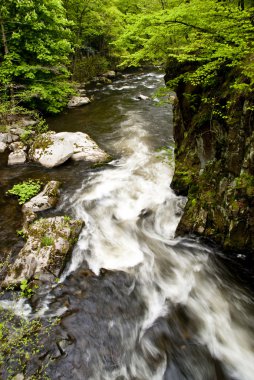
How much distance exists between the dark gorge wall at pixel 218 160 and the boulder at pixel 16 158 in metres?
6.60

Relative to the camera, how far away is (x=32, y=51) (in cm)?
1446

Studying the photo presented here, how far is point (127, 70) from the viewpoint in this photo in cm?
3167

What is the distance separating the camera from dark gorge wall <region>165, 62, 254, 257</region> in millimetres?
5012

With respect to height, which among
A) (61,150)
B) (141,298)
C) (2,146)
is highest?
(61,150)

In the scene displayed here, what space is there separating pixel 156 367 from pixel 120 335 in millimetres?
809

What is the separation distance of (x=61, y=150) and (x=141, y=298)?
7.24 metres

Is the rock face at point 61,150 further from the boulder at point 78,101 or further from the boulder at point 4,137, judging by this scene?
the boulder at point 78,101

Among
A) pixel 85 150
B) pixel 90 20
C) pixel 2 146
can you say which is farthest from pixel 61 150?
pixel 90 20

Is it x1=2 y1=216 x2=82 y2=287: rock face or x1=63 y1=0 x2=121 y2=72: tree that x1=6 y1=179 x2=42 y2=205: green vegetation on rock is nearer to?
x1=2 y1=216 x2=82 y2=287: rock face

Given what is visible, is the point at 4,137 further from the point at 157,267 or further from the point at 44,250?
the point at 157,267

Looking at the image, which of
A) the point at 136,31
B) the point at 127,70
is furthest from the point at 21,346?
the point at 127,70

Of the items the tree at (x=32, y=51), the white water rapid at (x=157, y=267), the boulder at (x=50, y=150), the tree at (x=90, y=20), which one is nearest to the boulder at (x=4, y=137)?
the boulder at (x=50, y=150)

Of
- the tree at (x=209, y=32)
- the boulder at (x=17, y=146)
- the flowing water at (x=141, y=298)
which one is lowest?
the flowing water at (x=141, y=298)

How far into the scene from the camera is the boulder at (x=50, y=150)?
34.9ft
